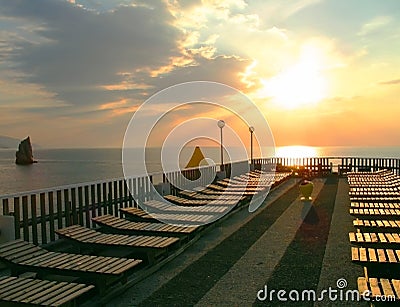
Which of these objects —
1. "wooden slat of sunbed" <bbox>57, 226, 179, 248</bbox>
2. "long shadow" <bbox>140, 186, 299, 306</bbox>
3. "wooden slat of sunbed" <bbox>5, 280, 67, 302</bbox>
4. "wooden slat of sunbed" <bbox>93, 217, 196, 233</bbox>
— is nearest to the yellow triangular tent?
"long shadow" <bbox>140, 186, 299, 306</bbox>

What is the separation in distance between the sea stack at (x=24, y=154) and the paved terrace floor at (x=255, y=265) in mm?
143790

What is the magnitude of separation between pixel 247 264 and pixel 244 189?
6.69 metres

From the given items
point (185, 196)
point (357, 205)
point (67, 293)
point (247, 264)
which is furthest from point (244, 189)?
point (67, 293)

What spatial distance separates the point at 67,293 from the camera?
13.5ft

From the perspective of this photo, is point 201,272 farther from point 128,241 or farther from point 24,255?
point 24,255

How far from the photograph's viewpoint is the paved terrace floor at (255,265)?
4824 mm

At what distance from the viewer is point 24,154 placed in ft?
468

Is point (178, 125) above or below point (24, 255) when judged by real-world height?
above

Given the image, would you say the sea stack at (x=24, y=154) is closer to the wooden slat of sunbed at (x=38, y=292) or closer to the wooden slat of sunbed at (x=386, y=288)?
the wooden slat of sunbed at (x=38, y=292)

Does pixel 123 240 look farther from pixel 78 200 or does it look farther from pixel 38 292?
pixel 38 292

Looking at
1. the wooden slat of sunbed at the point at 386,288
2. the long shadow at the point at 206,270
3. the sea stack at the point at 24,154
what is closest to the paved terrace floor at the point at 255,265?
the long shadow at the point at 206,270
